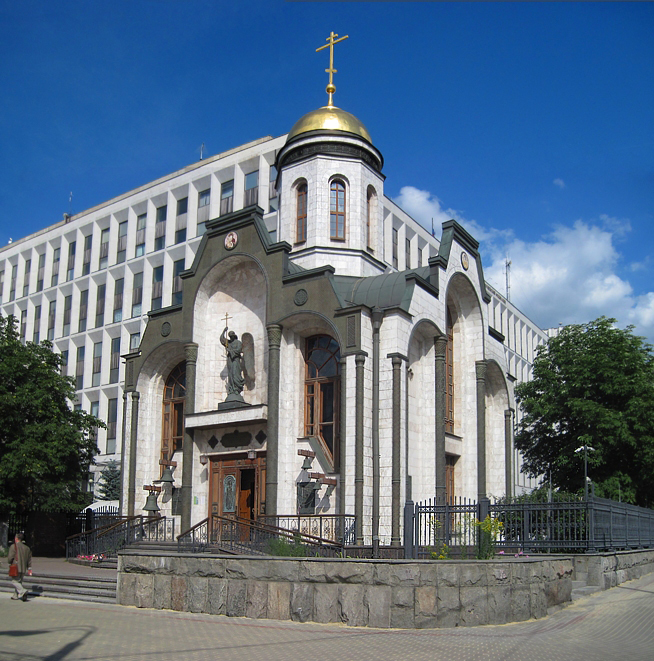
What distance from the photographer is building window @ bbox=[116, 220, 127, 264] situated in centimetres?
5056

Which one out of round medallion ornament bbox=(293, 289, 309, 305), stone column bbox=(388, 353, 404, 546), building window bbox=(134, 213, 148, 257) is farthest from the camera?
building window bbox=(134, 213, 148, 257)

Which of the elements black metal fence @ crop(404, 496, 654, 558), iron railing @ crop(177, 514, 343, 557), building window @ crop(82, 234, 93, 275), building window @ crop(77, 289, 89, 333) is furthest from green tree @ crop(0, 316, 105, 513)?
building window @ crop(82, 234, 93, 275)

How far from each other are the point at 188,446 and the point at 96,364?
2516 cm

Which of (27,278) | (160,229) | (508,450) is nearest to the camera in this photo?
(508,450)

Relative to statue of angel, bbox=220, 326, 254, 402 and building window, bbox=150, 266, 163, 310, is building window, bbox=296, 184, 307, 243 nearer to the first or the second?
statue of angel, bbox=220, 326, 254, 402

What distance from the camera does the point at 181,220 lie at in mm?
47844

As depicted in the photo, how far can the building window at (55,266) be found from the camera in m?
54.8

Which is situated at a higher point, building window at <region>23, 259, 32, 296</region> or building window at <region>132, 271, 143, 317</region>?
building window at <region>23, 259, 32, 296</region>

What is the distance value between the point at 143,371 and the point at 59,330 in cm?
2657

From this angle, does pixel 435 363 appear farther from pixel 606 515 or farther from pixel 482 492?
pixel 606 515

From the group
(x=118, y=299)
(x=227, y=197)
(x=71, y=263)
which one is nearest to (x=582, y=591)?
(x=227, y=197)

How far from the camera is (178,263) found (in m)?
46.9

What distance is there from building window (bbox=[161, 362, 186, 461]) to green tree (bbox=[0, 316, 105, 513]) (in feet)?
8.64

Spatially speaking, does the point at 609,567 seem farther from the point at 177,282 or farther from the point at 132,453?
the point at 177,282
